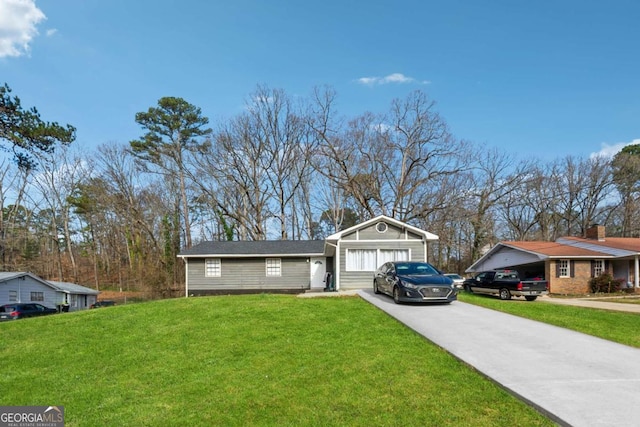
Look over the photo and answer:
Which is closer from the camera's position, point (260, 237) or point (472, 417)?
point (472, 417)

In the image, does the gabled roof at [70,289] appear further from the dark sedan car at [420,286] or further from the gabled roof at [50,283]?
the dark sedan car at [420,286]

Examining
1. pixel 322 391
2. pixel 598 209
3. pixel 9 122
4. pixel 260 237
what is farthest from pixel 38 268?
pixel 598 209

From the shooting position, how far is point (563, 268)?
2908 centimetres

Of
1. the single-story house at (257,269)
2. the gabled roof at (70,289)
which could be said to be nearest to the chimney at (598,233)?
the single-story house at (257,269)

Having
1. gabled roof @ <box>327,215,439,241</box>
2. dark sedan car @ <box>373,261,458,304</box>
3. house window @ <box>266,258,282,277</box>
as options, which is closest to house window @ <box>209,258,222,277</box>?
house window @ <box>266,258,282,277</box>

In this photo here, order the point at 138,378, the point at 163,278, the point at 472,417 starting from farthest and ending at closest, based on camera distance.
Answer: the point at 163,278, the point at 138,378, the point at 472,417

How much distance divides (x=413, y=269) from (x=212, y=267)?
49.7ft

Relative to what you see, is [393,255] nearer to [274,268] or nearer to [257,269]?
[274,268]

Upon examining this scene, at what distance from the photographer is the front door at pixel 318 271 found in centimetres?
2645

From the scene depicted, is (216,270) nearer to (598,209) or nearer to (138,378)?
(138,378)

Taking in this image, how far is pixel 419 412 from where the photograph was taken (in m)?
4.87

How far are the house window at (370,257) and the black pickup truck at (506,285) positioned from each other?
550 centimetres

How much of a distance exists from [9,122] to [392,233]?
15987mm

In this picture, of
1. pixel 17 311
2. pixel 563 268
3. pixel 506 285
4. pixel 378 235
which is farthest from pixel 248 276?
pixel 563 268
